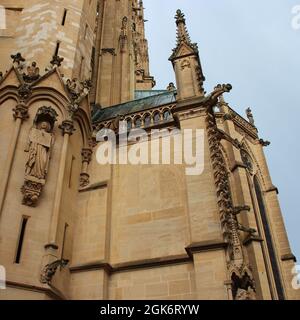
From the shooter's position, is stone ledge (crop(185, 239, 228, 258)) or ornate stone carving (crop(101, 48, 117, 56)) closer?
stone ledge (crop(185, 239, 228, 258))

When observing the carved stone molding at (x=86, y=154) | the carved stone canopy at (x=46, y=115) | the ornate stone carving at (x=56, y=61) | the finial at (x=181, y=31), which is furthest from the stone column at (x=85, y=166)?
the finial at (x=181, y=31)

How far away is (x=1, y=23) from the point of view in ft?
41.0

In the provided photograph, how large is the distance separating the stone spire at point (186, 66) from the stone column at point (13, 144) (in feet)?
14.2

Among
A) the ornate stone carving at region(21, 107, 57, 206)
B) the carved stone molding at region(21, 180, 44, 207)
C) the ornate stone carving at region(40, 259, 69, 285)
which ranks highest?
the ornate stone carving at region(21, 107, 57, 206)

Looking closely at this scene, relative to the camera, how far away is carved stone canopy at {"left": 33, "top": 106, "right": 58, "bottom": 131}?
30.8ft

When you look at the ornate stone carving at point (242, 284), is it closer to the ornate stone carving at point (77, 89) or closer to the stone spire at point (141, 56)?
the ornate stone carving at point (77, 89)

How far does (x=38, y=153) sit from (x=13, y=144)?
2.02ft

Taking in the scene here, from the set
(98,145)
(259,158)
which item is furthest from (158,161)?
(259,158)

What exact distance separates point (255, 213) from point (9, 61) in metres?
13.3

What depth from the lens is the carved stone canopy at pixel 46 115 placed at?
9.38m

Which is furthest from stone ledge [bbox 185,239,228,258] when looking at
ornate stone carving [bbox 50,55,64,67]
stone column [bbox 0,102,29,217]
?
ornate stone carving [bbox 50,55,64,67]

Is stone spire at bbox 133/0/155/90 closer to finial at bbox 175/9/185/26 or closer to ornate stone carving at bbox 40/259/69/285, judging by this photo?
finial at bbox 175/9/185/26

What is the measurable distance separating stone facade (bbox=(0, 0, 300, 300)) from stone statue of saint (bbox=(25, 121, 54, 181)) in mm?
25

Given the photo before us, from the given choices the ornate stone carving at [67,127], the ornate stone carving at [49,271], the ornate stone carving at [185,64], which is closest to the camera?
the ornate stone carving at [49,271]
